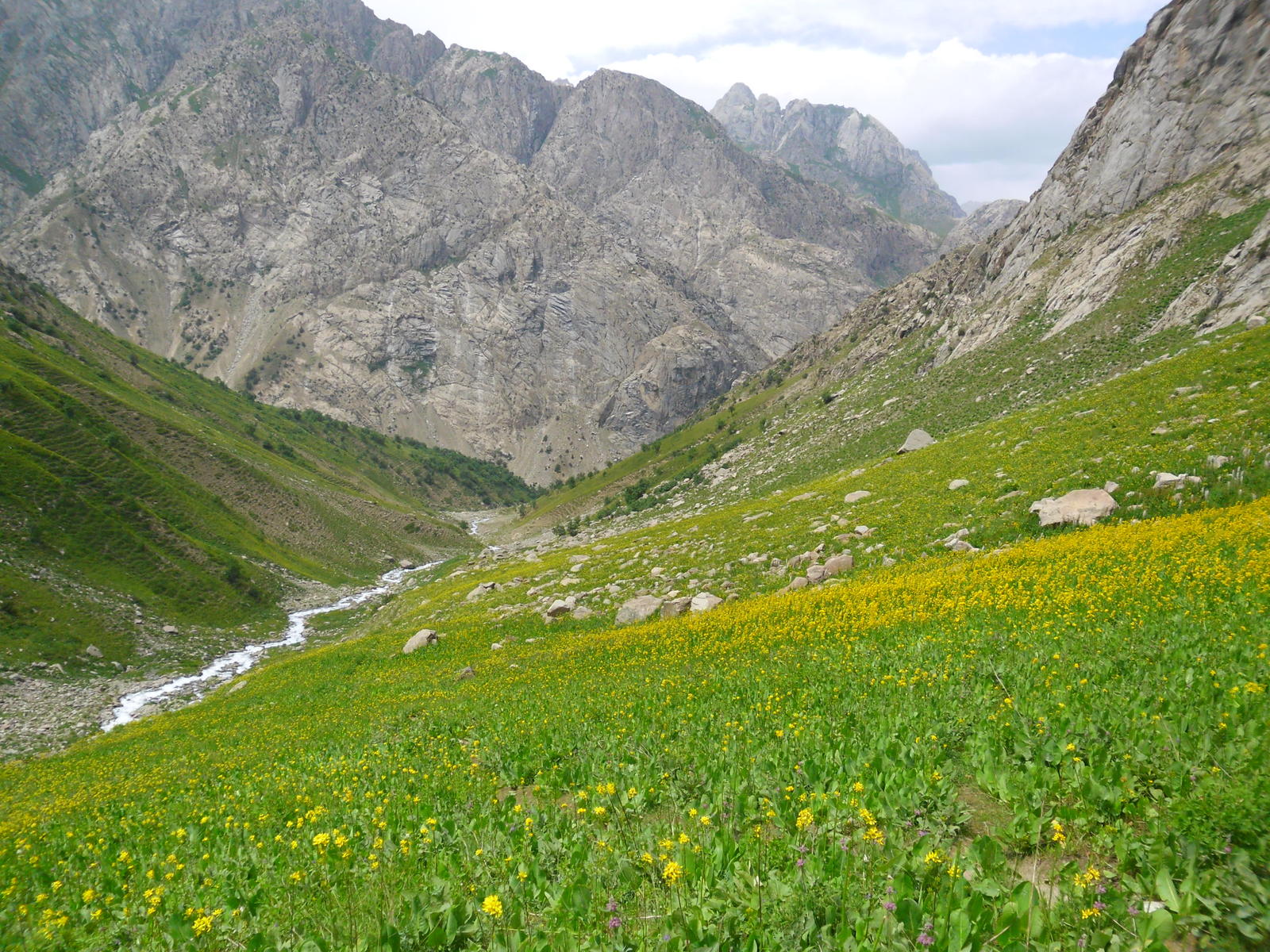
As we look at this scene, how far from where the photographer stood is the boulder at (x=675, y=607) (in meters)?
22.9

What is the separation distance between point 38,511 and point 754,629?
67.1m

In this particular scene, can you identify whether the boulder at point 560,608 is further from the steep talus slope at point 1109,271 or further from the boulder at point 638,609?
the steep talus slope at point 1109,271

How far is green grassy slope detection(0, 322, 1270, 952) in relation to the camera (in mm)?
4262

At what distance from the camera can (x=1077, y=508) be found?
19.0 m

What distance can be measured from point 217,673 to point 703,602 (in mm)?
43123

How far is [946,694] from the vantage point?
8539mm

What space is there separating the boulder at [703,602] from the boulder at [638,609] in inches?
59.4

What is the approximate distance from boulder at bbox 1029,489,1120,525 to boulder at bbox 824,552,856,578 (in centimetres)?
608

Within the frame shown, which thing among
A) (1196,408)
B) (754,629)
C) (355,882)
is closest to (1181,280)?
(1196,408)

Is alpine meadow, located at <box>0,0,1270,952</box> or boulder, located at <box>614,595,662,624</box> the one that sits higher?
alpine meadow, located at <box>0,0,1270,952</box>

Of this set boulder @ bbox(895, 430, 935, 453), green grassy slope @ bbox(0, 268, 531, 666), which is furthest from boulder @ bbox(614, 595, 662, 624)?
green grassy slope @ bbox(0, 268, 531, 666)

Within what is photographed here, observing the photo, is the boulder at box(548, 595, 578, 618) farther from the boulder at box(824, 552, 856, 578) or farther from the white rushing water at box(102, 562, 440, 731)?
the white rushing water at box(102, 562, 440, 731)

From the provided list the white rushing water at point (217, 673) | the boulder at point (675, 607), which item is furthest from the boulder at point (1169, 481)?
the white rushing water at point (217, 673)

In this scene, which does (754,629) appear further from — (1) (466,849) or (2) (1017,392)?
(2) (1017,392)
